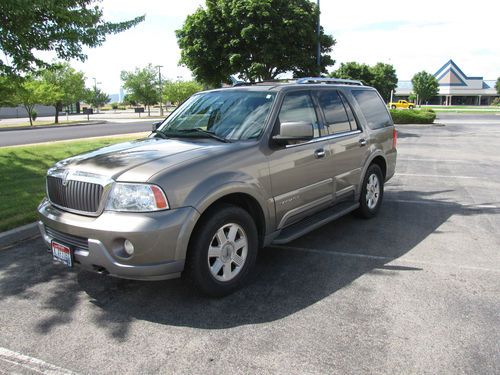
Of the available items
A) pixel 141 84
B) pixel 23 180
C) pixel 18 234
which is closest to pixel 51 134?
pixel 23 180

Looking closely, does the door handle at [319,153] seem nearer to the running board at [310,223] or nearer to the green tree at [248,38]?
the running board at [310,223]

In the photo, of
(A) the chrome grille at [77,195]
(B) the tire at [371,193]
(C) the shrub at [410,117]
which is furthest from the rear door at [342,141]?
(C) the shrub at [410,117]

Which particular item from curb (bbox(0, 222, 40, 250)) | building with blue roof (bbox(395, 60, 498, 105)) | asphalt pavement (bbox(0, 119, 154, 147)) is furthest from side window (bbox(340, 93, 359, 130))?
building with blue roof (bbox(395, 60, 498, 105))

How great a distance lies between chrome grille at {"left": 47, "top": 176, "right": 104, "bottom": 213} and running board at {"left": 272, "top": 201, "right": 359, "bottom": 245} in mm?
1721

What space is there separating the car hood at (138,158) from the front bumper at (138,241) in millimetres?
344

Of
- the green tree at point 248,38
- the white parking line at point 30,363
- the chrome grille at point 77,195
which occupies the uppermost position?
the green tree at point 248,38

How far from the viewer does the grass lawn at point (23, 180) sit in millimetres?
6075

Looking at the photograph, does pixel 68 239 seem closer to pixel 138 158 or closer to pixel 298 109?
pixel 138 158

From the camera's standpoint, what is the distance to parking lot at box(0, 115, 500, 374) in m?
2.98

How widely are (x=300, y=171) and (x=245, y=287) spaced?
133cm

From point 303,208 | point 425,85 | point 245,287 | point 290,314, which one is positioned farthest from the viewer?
point 425,85

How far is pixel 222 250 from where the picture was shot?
3.81 meters

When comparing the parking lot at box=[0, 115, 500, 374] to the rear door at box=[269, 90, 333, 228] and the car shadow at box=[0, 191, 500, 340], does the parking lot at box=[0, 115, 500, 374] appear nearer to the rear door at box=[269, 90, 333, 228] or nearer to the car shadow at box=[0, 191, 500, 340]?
the car shadow at box=[0, 191, 500, 340]

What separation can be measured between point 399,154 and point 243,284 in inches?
443
